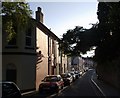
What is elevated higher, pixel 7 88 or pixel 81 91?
pixel 7 88

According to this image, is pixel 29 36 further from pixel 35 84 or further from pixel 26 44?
pixel 35 84

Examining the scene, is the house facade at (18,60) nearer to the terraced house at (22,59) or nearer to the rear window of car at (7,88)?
the terraced house at (22,59)

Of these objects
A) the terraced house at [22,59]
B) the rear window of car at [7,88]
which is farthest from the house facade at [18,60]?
the rear window of car at [7,88]

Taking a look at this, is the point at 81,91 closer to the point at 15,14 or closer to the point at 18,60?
the point at 18,60

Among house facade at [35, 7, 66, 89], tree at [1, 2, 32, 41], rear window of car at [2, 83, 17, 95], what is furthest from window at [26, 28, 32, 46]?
rear window of car at [2, 83, 17, 95]

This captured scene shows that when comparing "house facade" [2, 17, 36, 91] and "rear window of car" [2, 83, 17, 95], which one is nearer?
"rear window of car" [2, 83, 17, 95]

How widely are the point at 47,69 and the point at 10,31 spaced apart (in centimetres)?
2432

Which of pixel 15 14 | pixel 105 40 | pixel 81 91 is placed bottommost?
pixel 81 91

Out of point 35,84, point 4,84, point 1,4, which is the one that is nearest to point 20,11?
point 1,4

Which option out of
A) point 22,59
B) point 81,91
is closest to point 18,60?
point 22,59

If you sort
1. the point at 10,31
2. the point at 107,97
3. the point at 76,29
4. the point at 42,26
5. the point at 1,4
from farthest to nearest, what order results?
1. the point at 76,29
2. the point at 42,26
3. the point at 107,97
4. the point at 10,31
5. the point at 1,4

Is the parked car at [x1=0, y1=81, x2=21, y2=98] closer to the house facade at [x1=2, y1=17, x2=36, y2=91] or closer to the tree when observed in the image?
the tree

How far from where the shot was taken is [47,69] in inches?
1715

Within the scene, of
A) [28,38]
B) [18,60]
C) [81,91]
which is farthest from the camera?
[28,38]
